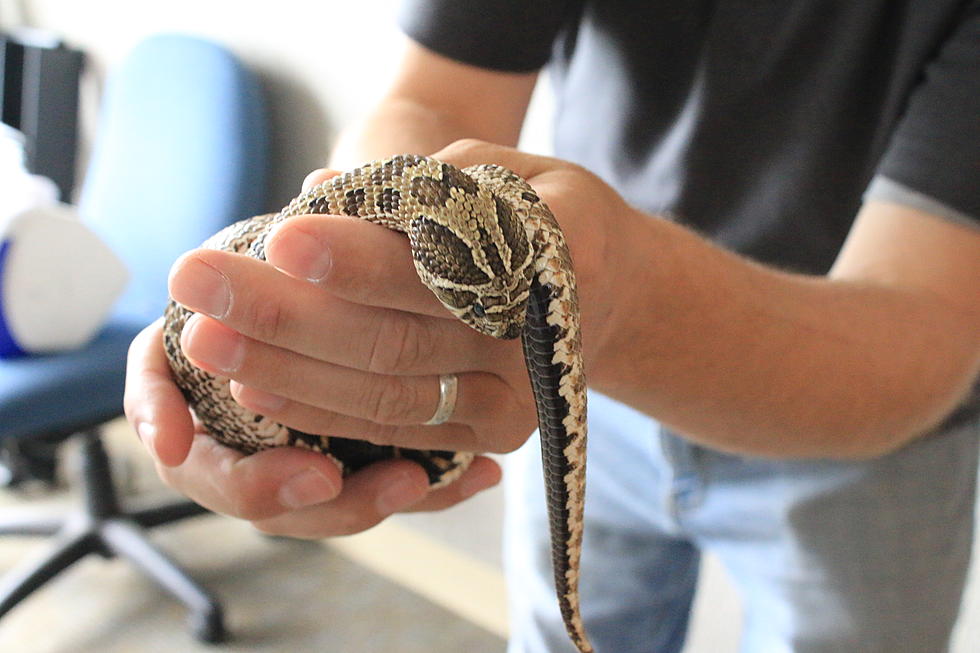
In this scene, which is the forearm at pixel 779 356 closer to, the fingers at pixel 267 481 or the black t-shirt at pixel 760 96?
the black t-shirt at pixel 760 96

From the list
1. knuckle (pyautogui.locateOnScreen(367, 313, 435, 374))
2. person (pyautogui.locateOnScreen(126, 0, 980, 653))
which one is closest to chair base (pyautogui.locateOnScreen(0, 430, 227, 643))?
person (pyautogui.locateOnScreen(126, 0, 980, 653))

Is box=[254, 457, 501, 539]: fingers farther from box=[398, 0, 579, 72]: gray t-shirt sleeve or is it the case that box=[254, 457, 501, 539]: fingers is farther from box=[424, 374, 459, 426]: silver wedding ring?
box=[398, 0, 579, 72]: gray t-shirt sleeve

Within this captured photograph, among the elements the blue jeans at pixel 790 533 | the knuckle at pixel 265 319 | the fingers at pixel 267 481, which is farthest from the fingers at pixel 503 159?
the blue jeans at pixel 790 533

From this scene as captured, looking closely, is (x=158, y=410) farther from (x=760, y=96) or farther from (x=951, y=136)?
(x=951, y=136)

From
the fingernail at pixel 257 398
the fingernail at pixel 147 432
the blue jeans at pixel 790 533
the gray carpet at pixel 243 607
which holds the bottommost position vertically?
the gray carpet at pixel 243 607

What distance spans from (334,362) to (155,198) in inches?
86.0

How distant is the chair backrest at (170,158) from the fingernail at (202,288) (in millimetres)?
1852

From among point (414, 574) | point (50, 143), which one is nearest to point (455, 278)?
point (414, 574)

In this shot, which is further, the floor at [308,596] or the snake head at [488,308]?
the floor at [308,596]

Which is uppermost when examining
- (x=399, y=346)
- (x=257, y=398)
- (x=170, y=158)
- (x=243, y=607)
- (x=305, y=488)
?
(x=399, y=346)

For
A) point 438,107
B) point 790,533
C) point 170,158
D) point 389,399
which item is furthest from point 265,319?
point 170,158

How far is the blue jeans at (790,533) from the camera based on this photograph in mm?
1252

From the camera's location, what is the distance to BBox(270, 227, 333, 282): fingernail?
66 cm

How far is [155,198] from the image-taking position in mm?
2680
